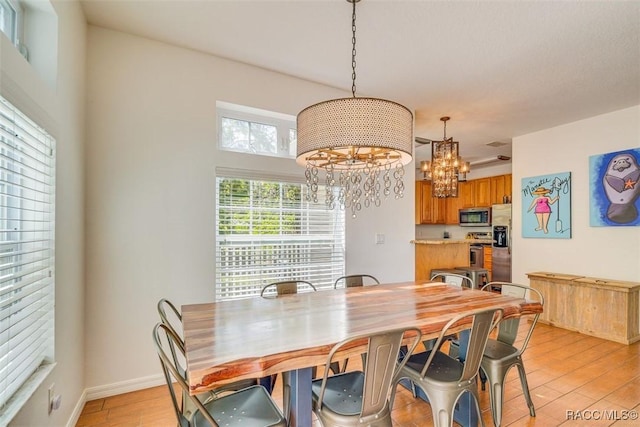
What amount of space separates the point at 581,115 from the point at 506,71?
1844mm

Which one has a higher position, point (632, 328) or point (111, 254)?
point (111, 254)

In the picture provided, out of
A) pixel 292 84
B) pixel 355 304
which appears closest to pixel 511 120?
pixel 292 84

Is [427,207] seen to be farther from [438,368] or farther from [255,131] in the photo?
[438,368]

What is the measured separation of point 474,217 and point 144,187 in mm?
6225

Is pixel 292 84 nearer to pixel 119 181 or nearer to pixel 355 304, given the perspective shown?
pixel 119 181

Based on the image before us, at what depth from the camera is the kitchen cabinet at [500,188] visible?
19.6ft

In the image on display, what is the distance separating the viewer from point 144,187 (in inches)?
94.8

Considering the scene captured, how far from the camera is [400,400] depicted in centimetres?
224

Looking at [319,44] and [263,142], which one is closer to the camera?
[319,44]

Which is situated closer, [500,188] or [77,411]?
[77,411]

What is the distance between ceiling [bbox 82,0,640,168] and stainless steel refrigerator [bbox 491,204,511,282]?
2471 mm

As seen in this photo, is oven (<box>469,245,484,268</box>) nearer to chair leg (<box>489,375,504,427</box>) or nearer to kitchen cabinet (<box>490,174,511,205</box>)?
kitchen cabinet (<box>490,174,511,205</box>)

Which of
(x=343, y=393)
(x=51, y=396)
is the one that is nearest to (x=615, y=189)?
(x=343, y=393)

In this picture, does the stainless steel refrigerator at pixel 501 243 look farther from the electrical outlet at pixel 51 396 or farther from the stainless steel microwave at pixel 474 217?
the electrical outlet at pixel 51 396
